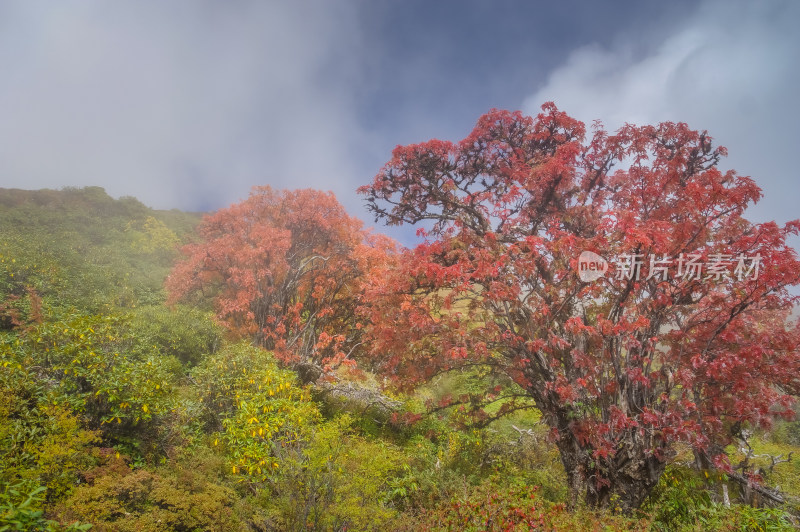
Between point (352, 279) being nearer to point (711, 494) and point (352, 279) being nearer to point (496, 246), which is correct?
point (496, 246)

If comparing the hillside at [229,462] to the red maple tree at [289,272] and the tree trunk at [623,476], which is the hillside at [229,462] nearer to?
the tree trunk at [623,476]

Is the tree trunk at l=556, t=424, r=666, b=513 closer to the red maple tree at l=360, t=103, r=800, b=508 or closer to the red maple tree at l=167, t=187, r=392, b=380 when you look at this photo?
the red maple tree at l=360, t=103, r=800, b=508

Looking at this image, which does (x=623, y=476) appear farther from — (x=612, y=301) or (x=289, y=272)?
(x=289, y=272)

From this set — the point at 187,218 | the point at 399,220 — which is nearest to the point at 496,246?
the point at 399,220

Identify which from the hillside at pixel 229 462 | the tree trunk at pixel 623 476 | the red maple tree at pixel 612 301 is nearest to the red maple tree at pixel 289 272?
the hillside at pixel 229 462

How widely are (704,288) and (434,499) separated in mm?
5847

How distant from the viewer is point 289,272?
13.8 metres

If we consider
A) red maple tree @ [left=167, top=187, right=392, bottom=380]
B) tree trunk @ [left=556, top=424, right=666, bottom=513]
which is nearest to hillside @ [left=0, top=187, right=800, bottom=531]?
tree trunk @ [left=556, top=424, right=666, bottom=513]

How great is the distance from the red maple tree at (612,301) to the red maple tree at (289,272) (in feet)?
19.1

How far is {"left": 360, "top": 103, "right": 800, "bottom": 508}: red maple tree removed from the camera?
217 inches

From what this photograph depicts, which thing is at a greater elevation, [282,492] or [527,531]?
[527,531]

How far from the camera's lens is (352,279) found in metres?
13.9

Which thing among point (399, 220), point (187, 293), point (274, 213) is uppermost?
point (274, 213)

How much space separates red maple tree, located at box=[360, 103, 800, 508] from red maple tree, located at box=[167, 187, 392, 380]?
230 inches
